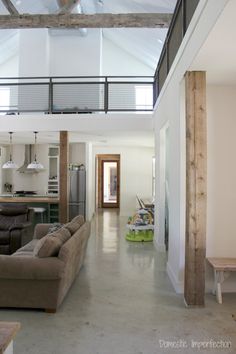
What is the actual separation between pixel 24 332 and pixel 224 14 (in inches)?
122

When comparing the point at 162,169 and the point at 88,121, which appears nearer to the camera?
the point at 162,169

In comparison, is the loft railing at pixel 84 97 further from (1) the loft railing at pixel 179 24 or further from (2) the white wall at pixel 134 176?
(2) the white wall at pixel 134 176

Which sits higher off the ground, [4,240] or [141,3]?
[141,3]

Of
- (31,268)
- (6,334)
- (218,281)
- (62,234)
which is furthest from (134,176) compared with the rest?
(6,334)

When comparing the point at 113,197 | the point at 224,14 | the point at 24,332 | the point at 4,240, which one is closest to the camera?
the point at 224,14

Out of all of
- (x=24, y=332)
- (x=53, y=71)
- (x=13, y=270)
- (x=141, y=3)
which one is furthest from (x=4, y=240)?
(x=53, y=71)

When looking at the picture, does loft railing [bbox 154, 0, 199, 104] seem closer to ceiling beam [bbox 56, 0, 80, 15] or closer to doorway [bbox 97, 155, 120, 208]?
ceiling beam [bbox 56, 0, 80, 15]

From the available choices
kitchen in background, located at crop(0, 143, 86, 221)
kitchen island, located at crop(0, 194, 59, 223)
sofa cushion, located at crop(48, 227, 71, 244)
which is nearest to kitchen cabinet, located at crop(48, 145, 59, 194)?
kitchen in background, located at crop(0, 143, 86, 221)

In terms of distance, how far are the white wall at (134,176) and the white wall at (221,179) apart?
25.8ft

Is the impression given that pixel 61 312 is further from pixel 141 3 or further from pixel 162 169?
pixel 141 3

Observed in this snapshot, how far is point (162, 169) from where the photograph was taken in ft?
20.0

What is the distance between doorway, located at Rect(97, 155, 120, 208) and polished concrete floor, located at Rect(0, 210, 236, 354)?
8917 mm

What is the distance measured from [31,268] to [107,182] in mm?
11154

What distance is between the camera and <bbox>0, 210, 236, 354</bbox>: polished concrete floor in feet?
8.77
